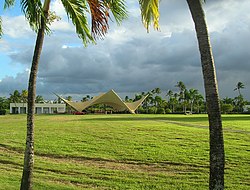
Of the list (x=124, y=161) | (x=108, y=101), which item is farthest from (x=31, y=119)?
(x=108, y=101)

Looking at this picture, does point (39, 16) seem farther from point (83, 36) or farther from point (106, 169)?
point (106, 169)

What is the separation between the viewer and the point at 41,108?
10131cm

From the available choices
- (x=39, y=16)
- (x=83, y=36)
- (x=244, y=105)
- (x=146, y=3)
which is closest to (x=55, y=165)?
(x=83, y=36)

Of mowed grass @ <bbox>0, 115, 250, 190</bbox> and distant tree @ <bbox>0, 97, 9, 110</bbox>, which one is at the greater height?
distant tree @ <bbox>0, 97, 9, 110</bbox>

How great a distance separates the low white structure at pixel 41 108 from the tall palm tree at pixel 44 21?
3581 inches

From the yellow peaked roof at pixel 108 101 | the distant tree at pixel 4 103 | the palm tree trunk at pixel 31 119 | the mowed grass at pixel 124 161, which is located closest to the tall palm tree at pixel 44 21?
the palm tree trunk at pixel 31 119

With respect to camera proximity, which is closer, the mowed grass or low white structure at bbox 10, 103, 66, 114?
the mowed grass

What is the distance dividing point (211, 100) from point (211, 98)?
3 cm

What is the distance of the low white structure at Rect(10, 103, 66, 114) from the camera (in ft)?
322

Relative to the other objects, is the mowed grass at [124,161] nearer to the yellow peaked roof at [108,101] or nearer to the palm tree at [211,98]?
the palm tree at [211,98]

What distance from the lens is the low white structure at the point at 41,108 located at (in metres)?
98.2

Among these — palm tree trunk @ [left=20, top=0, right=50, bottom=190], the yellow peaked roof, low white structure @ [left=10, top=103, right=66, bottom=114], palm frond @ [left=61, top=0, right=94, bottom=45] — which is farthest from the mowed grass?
low white structure @ [left=10, top=103, right=66, bottom=114]

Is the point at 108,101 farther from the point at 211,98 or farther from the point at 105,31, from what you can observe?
the point at 211,98

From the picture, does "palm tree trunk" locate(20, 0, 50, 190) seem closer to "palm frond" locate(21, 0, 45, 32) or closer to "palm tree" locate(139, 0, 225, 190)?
"palm frond" locate(21, 0, 45, 32)
